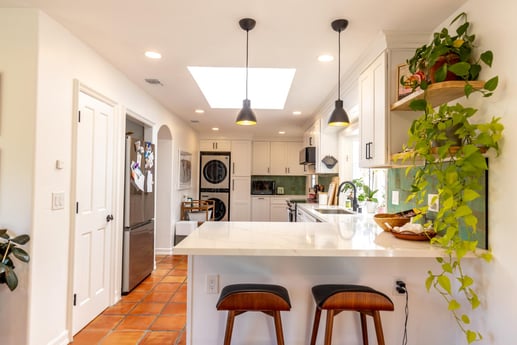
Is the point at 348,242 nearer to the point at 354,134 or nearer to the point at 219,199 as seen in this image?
the point at 354,134

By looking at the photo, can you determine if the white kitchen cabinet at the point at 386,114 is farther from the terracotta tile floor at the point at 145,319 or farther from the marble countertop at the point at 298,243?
the terracotta tile floor at the point at 145,319

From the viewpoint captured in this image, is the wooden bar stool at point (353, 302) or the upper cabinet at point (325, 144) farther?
the upper cabinet at point (325, 144)

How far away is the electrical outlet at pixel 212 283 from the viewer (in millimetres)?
1841

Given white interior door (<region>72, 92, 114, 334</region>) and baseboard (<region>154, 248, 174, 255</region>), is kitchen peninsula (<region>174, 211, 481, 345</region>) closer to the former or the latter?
white interior door (<region>72, 92, 114, 334</region>)

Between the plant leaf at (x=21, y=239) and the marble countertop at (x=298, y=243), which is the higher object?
the marble countertop at (x=298, y=243)

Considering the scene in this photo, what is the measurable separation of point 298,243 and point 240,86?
3.00m

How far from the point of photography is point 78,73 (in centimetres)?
229

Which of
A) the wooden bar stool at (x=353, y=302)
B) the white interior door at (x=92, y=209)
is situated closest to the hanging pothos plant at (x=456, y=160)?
the wooden bar stool at (x=353, y=302)

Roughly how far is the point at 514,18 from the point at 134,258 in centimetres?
360

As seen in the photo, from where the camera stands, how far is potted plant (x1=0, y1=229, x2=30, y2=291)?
5.38 ft

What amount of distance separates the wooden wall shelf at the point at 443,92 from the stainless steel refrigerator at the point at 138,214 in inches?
104

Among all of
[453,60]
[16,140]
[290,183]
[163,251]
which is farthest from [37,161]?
[290,183]

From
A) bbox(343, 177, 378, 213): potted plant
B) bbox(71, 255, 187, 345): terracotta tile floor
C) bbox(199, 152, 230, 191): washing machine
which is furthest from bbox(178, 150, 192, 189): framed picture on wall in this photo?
bbox(343, 177, 378, 213): potted plant

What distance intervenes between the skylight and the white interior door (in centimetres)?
114
